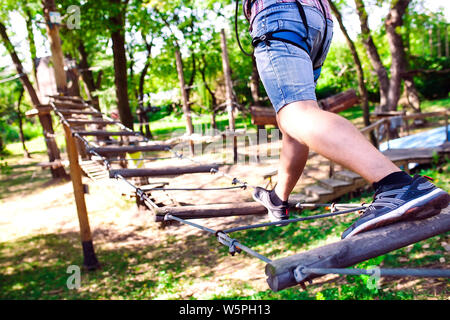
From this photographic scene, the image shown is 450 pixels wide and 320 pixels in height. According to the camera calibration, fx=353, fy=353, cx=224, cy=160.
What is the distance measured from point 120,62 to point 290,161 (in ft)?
25.3

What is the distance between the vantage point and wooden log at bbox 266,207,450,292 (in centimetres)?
102

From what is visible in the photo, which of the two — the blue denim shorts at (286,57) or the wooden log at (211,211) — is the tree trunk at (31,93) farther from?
the blue denim shorts at (286,57)

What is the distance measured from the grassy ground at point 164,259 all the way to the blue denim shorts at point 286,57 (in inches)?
121

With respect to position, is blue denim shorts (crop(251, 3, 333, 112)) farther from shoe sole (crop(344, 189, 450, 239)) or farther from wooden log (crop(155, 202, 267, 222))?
wooden log (crop(155, 202, 267, 222))

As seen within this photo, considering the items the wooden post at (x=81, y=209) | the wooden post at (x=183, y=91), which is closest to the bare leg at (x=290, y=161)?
the wooden post at (x=81, y=209)

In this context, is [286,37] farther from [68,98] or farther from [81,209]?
[68,98]

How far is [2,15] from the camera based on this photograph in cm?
971

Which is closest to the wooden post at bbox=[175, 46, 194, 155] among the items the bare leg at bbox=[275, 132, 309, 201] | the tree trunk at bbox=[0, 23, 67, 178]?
the tree trunk at bbox=[0, 23, 67, 178]

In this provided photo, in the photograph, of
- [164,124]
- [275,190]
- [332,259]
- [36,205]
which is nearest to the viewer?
[332,259]

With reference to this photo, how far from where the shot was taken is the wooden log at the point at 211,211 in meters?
2.18

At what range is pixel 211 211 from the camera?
2.22m

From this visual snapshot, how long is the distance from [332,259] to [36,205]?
37.1ft
